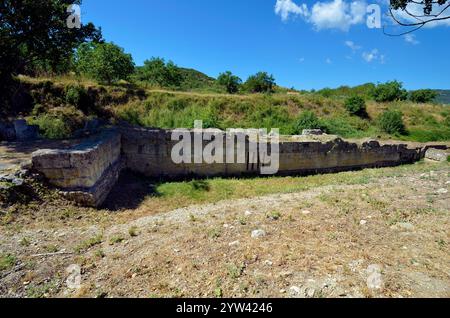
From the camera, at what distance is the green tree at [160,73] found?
27875 mm

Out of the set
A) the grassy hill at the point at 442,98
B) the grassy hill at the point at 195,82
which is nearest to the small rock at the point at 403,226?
the grassy hill at the point at 195,82

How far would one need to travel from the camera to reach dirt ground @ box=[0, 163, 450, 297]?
3.31m

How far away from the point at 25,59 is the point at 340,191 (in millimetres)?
12323

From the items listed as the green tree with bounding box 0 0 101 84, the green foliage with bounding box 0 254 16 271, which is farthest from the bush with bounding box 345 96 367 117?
the green foliage with bounding box 0 254 16 271

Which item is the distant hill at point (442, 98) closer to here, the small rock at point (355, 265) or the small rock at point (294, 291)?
the small rock at point (355, 265)

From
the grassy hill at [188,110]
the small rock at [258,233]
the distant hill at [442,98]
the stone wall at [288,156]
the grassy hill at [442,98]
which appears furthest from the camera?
the distant hill at [442,98]

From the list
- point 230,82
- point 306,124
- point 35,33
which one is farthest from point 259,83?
point 35,33

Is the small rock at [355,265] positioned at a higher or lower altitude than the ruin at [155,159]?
lower

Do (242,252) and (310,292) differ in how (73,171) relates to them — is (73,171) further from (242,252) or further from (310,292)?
(310,292)

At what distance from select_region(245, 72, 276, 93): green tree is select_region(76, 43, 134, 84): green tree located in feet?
41.4

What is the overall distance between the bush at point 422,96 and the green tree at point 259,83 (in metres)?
16.5

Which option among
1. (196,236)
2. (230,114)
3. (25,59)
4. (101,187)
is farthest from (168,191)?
(230,114)

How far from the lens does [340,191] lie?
295 inches
